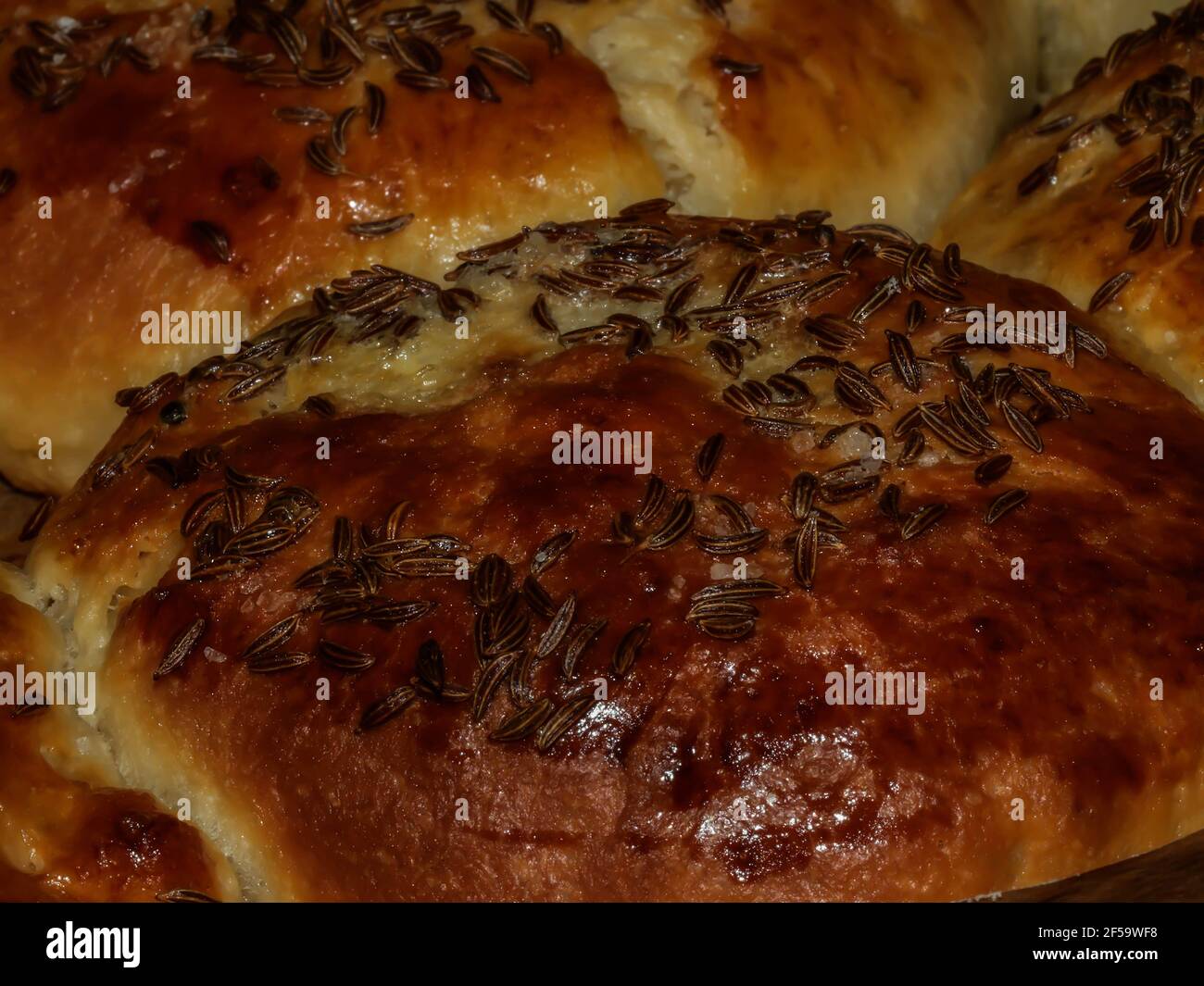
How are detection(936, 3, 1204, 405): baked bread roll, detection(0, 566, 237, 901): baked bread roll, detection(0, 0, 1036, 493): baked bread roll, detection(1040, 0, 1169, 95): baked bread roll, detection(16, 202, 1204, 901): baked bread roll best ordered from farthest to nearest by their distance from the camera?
1. detection(1040, 0, 1169, 95): baked bread roll
2. detection(0, 0, 1036, 493): baked bread roll
3. detection(936, 3, 1204, 405): baked bread roll
4. detection(0, 566, 237, 901): baked bread roll
5. detection(16, 202, 1204, 901): baked bread roll

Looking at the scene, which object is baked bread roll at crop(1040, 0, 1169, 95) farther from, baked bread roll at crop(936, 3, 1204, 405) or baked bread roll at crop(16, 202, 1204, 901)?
baked bread roll at crop(16, 202, 1204, 901)

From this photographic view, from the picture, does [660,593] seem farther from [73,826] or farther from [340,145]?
[340,145]

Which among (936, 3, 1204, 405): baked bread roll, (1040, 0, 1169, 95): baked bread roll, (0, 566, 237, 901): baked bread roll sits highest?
(1040, 0, 1169, 95): baked bread roll

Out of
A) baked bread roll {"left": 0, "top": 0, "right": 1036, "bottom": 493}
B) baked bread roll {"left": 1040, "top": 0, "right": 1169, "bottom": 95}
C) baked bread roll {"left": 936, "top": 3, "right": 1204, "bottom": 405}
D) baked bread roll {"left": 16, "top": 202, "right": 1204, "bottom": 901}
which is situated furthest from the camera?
baked bread roll {"left": 1040, "top": 0, "right": 1169, "bottom": 95}

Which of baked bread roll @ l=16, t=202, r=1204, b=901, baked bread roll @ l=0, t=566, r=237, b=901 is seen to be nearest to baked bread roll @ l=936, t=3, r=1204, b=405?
baked bread roll @ l=16, t=202, r=1204, b=901

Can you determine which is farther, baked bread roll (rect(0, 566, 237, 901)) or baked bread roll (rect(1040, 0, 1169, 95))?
baked bread roll (rect(1040, 0, 1169, 95))

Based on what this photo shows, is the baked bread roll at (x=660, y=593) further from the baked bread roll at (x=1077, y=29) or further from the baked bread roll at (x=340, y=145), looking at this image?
the baked bread roll at (x=1077, y=29)

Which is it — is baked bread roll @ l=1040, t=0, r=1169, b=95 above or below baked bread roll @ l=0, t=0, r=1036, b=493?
above
